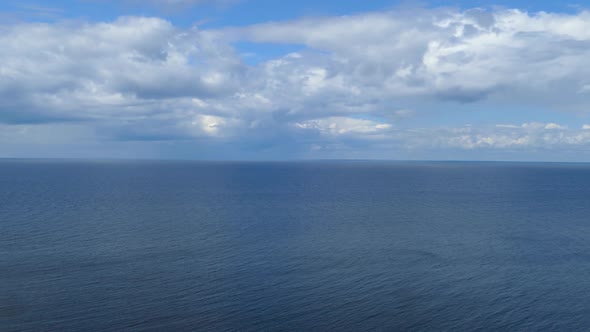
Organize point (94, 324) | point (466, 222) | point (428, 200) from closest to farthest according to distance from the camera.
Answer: point (94, 324), point (466, 222), point (428, 200)

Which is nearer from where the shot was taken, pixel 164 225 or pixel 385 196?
pixel 164 225

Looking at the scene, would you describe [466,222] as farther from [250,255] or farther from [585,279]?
[250,255]

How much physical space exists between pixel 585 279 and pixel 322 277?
34.3 m

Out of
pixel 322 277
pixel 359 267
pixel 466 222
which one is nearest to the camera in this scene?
pixel 322 277

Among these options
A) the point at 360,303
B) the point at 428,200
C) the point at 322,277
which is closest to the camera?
the point at 360,303

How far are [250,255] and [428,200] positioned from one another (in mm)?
93022

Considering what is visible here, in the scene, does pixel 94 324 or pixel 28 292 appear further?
pixel 28 292

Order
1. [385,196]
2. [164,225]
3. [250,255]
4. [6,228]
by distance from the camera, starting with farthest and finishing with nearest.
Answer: [385,196], [164,225], [6,228], [250,255]

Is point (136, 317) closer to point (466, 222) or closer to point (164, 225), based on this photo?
point (164, 225)

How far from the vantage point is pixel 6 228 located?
83375 millimetres

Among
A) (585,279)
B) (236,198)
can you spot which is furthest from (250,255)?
(236,198)

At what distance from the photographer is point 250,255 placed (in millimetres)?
67438

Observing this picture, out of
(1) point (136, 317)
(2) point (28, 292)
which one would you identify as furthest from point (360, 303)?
(2) point (28, 292)

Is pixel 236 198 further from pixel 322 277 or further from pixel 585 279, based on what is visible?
pixel 585 279
